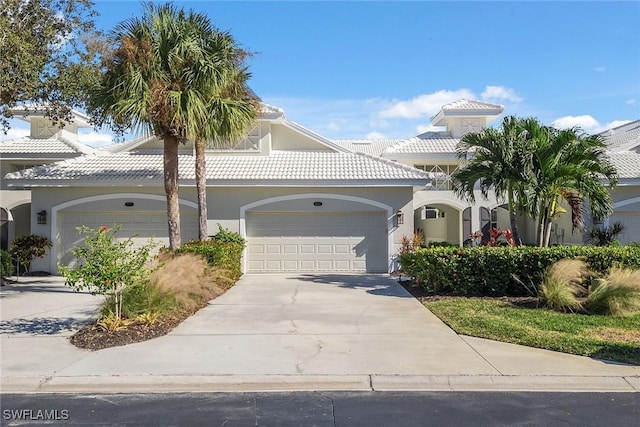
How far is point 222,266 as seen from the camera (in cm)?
1376

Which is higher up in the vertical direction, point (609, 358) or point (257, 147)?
point (257, 147)

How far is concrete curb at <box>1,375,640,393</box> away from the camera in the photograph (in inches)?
236

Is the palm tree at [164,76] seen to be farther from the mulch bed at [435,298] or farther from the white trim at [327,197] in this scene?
the mulch bed at [435,298]

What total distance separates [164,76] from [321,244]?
7746 mm

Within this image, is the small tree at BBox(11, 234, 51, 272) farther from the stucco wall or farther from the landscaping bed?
the landscaping bed

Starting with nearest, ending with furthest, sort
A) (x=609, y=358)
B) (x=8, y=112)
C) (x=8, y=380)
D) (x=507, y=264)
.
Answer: (x=8, y=380)
(x=609, y=358)
(x=507, y=264)
(x=8, y=112)

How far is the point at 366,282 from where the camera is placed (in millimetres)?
15117

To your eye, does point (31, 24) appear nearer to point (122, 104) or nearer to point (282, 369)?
point (122, 104)

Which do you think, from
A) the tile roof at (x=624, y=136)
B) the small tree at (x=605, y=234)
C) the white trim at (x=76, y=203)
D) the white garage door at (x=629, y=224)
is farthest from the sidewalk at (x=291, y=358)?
the tile roof at (x=624, y=136)

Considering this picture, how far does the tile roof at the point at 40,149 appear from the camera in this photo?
23016 mm

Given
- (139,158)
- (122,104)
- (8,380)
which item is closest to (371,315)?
(8,380)

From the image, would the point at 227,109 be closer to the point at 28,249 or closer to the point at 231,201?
the point at 231,201

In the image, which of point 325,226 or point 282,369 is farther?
point 325,226

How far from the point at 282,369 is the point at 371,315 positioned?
385cm
